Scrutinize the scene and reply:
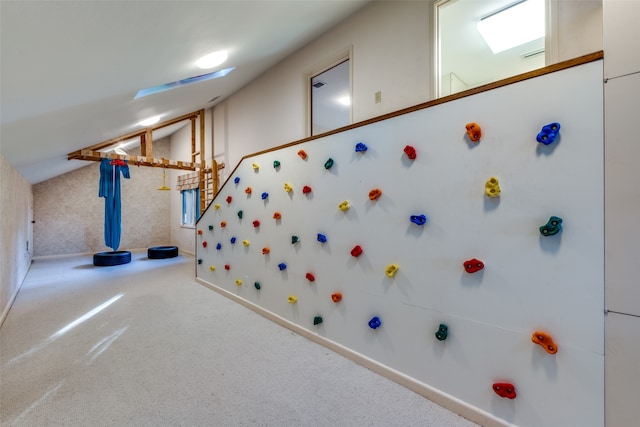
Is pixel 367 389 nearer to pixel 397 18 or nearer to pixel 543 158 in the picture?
pixel 543 158

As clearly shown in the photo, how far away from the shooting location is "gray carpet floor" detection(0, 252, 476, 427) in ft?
5.24

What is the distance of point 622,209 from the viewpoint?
1.16 metres

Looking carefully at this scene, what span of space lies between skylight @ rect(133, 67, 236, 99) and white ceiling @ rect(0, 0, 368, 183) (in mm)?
142

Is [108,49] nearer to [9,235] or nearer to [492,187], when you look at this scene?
[492,187]

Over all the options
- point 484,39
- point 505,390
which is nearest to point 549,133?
point 505,390

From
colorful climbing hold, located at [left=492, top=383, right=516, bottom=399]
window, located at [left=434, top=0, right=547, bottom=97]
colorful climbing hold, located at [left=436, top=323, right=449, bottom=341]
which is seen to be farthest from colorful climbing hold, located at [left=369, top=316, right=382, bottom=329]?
window, located at [left=434, top=0, right=547, bottom=97]

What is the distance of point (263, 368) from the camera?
209cm

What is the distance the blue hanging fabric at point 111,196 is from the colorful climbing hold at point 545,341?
23.8 ft

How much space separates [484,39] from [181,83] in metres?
3.67

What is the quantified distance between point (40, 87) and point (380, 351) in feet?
9.62

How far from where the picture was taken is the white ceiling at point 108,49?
1.28m

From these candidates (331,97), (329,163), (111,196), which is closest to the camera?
(329,163)

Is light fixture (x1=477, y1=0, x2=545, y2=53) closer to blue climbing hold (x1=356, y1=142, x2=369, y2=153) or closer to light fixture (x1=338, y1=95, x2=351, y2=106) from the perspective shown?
blue climbing hold (x1=356, y1=142, x2=369, y2=153)

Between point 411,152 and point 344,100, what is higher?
point 344,100
